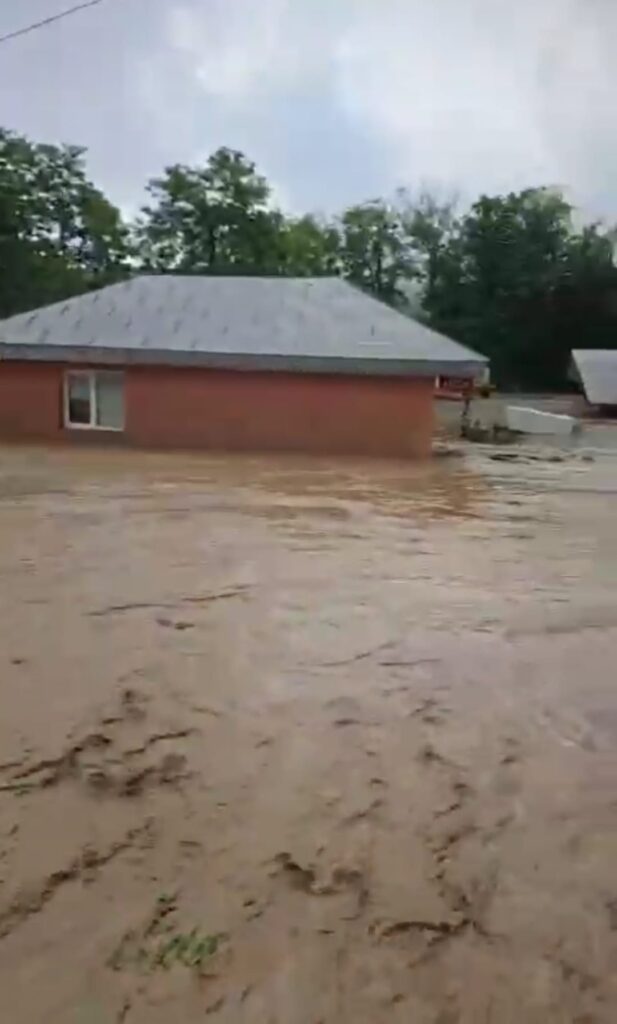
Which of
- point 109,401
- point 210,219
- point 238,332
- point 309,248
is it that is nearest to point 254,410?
point 238,332

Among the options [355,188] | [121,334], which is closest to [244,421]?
[121,334]

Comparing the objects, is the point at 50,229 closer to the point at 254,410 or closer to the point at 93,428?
the point at 93,428

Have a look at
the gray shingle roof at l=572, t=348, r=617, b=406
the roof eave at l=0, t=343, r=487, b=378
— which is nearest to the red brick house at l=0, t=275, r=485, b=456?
the roof eave at l=0, t=343, r=487, b=378

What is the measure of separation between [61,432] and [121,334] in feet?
6.50

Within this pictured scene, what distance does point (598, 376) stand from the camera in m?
26.3

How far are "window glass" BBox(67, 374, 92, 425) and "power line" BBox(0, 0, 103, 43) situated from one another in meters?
6.69

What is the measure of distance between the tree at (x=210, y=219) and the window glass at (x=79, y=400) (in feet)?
65.3

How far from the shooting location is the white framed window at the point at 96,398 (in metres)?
16.3

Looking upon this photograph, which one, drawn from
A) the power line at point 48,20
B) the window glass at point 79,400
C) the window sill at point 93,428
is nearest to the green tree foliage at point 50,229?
the window glass at point 79,400

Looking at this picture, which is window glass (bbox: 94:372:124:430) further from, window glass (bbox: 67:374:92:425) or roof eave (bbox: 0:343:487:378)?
roof eave (bbox: 0:343:487:378)

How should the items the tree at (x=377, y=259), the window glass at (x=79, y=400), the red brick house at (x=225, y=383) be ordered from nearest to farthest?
1. the red brick house at (x=225, y=383)
2. the window glass at (x=79, y=400)
3. the tree at (x=377, y=259)

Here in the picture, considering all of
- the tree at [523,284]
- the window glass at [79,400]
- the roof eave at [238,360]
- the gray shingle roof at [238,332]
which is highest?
the tree at [523,284]

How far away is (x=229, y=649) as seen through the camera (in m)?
4.98

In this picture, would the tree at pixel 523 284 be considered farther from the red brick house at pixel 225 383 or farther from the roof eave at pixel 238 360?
the roof eave at pixel 238 360
